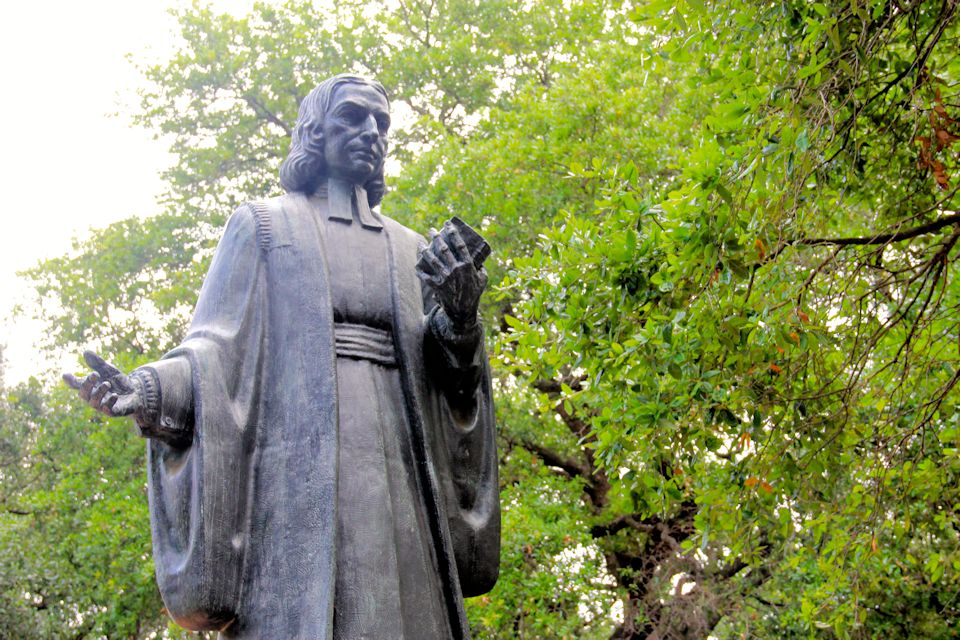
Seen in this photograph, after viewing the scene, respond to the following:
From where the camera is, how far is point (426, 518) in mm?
3988

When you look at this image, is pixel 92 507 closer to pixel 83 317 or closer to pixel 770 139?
pixel 83 317

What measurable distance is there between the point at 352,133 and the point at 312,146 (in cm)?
17

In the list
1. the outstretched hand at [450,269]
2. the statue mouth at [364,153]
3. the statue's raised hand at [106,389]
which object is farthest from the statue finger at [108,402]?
the statue mouth at [364,153]


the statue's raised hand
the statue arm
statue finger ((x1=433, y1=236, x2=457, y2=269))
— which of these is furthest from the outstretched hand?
the statue's raised hand

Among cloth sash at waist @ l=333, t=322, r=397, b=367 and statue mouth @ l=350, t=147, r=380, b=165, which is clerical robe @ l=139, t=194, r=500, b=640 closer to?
cloth sash at waist @ l=333, t=322, r=397, b=367

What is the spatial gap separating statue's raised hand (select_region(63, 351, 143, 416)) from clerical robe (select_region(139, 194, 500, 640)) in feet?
0.40

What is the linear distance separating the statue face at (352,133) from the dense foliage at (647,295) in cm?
208

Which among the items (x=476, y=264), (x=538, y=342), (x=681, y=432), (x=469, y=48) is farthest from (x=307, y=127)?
(x=469, y=48)

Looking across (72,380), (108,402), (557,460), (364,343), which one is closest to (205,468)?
(108,402)

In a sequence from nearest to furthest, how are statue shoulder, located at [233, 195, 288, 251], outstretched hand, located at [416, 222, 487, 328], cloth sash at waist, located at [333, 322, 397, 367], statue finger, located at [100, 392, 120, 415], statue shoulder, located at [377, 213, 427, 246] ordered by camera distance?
statue finger, located at [100, 392, 120, 415] < outstretched hand, located at [416, 222, 487, 328] < cloth sash at waist, located at [333, 322, 397, 367] < statue shoulder, located at [233, 195, 288, 251] < statue shoulder, located at [377, 213, 427, 246]

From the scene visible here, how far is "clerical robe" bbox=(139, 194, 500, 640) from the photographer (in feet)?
11.9

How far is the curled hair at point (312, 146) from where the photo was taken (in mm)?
4379

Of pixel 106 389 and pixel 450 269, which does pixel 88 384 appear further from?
pixel 450 269

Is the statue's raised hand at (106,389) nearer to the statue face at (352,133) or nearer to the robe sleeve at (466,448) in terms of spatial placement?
the robe sleeve at (466,448)
